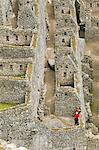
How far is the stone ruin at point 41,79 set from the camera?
39.2m

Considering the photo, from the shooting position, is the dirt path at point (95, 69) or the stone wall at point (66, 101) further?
the dirt path at point (95, 69)

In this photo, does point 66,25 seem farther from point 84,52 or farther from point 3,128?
point 3,128

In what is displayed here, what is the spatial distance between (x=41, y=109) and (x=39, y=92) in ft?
6.47

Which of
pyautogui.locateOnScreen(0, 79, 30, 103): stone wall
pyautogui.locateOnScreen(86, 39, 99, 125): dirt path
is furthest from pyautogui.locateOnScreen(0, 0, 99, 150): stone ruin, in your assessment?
pyautogui.locateOnScreen(86, 39, 99, 125): dirt path

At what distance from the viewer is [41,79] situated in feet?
148

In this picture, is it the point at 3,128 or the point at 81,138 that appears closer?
the point at 3,128

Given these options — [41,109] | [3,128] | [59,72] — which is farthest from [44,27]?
[3,128]

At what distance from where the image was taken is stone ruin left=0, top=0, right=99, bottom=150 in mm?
39188

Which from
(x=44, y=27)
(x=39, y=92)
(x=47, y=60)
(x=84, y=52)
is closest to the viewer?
(x=39, y=92)

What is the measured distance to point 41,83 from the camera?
4491 cm

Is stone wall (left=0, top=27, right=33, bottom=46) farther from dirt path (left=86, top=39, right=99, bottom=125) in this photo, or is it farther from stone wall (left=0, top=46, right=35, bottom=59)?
dirt path (left=86, top=39, right=99, bottom=125)

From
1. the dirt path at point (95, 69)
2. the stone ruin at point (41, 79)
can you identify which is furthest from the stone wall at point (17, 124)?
the dirt path at point (95, 69)

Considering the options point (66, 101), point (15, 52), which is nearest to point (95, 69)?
point (66, 101)

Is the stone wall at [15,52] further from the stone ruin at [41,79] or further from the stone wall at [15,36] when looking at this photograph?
the stone wall at [15,36]
